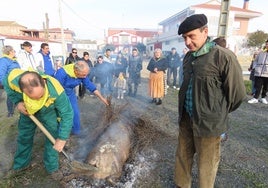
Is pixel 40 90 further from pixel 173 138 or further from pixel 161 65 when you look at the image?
pixel 161 65

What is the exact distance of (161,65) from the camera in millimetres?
6863

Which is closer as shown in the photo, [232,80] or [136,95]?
[232,80]

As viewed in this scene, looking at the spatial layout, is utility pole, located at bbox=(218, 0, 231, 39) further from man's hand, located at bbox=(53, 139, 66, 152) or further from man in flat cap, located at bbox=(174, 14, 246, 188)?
man's hand, located at bbox=(53, 139, 66, 152)

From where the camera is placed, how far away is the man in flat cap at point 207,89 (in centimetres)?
194

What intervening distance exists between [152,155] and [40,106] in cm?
213

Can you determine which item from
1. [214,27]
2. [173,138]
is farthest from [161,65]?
[214,27]

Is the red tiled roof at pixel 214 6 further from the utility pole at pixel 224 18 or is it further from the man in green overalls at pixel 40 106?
the man in green overalls at pixel 40 106

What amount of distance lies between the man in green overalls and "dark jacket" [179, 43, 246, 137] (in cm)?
149

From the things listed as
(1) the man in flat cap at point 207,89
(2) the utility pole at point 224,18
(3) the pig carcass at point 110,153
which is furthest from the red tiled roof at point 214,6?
(1) the man in flat cap at point 207,89

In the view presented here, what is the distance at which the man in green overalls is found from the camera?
2138mm

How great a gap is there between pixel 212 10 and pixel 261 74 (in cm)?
2318

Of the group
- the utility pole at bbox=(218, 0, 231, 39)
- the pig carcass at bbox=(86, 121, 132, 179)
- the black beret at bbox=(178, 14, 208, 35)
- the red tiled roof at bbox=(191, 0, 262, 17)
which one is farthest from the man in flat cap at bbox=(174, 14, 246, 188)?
the red tiled roof at bbox=(191, 0, 262, 17)

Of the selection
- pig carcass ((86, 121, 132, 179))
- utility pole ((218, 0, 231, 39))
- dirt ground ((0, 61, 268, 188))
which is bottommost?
dirt ground ((0, 61, 268, 188))

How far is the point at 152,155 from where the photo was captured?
3730 mm
